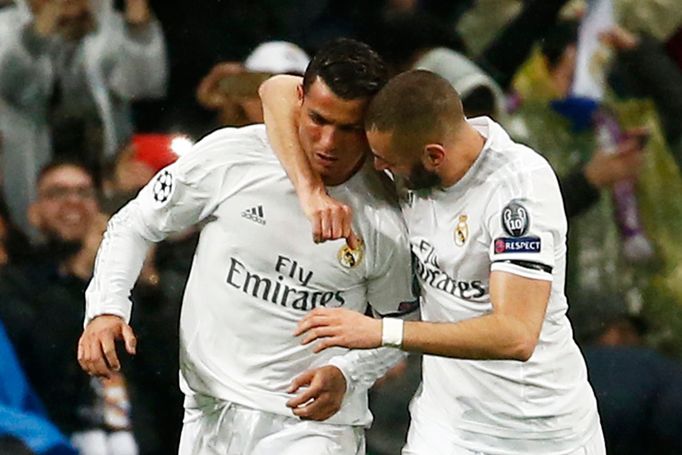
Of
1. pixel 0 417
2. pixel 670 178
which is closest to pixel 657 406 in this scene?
pixel 670 178

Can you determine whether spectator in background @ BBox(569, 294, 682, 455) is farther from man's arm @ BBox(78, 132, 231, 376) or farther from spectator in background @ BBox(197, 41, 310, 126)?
man's arm @ BBox(78, 132, 231, 376)

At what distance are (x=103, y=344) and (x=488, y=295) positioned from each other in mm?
690

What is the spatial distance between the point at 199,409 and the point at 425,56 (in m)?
1.63

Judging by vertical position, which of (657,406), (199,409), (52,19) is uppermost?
(52,19)

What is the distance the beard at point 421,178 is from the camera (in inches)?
119

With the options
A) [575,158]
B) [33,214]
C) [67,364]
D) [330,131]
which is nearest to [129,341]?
[330,131]

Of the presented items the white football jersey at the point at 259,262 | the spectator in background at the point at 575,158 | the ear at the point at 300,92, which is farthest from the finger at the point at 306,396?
the spectator in background at the point at 575,158

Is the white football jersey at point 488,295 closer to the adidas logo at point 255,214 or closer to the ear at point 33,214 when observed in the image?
the adidas logo at point 255,214

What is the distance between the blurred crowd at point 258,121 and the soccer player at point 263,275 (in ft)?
3.39

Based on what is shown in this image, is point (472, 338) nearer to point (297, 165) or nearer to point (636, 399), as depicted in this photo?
point (297, 165)

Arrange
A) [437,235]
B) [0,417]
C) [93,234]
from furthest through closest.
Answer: [93,234]
[0,417]
[437,235]

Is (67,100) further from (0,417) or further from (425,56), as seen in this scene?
(0,417)

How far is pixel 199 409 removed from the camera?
3.33 meters

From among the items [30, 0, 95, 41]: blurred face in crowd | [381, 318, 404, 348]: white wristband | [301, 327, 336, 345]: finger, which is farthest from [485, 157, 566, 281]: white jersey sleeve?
[30, 0, 95, 41]: blurred face in crowd
